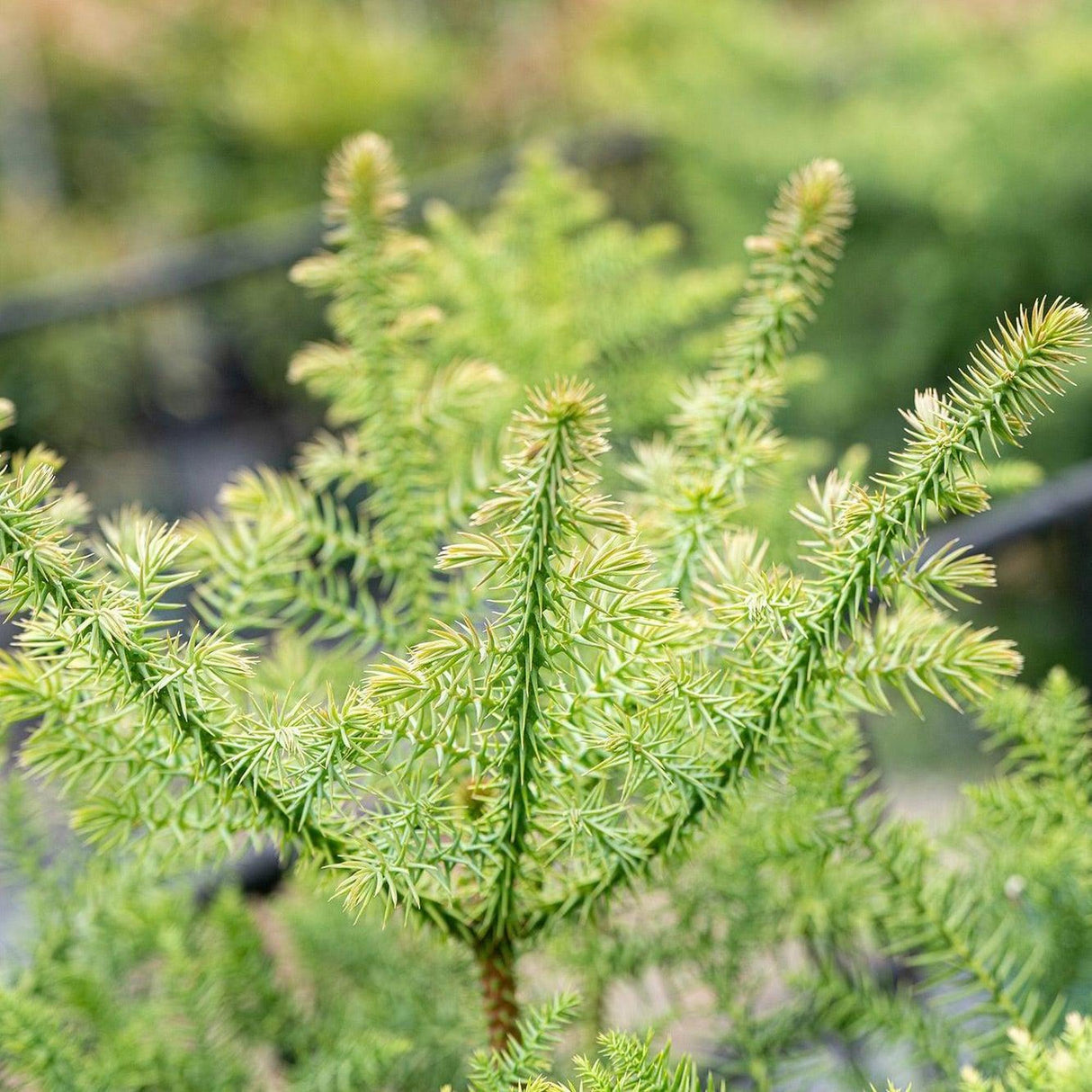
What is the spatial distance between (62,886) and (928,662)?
73cm

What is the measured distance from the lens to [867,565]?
59 cm

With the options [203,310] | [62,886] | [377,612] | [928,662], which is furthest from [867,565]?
[203,310]

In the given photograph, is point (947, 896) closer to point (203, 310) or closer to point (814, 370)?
point (814, 370)

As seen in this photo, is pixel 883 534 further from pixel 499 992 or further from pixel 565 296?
pixel 565 296

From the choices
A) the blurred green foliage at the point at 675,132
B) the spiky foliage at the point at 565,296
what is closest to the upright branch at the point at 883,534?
the spiky foliage at the point at 565,296

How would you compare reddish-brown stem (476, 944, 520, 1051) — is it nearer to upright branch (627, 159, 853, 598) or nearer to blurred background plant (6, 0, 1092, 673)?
upright branch (627, 159, 853, 598)

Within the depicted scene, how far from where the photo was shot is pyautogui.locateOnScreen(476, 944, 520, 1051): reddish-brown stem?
72cm

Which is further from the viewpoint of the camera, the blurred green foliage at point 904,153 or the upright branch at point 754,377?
the blurred green foliage at point 904,153

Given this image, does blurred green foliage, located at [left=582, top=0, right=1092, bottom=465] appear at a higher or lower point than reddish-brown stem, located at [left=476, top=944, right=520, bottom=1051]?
lower

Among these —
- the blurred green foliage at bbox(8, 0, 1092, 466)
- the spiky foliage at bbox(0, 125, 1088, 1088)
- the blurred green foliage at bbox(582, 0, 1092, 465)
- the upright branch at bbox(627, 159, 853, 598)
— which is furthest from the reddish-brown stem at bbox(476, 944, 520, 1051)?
the blurred green foliage at bbox(582, 0, 1092, 465)

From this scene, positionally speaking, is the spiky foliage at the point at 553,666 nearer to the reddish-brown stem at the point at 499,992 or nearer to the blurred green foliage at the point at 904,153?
the reddish-brown stem at the point at 499,992

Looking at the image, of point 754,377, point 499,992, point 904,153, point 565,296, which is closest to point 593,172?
point 904,153

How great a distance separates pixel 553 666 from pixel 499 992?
257mm

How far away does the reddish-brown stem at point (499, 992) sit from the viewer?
717mm
